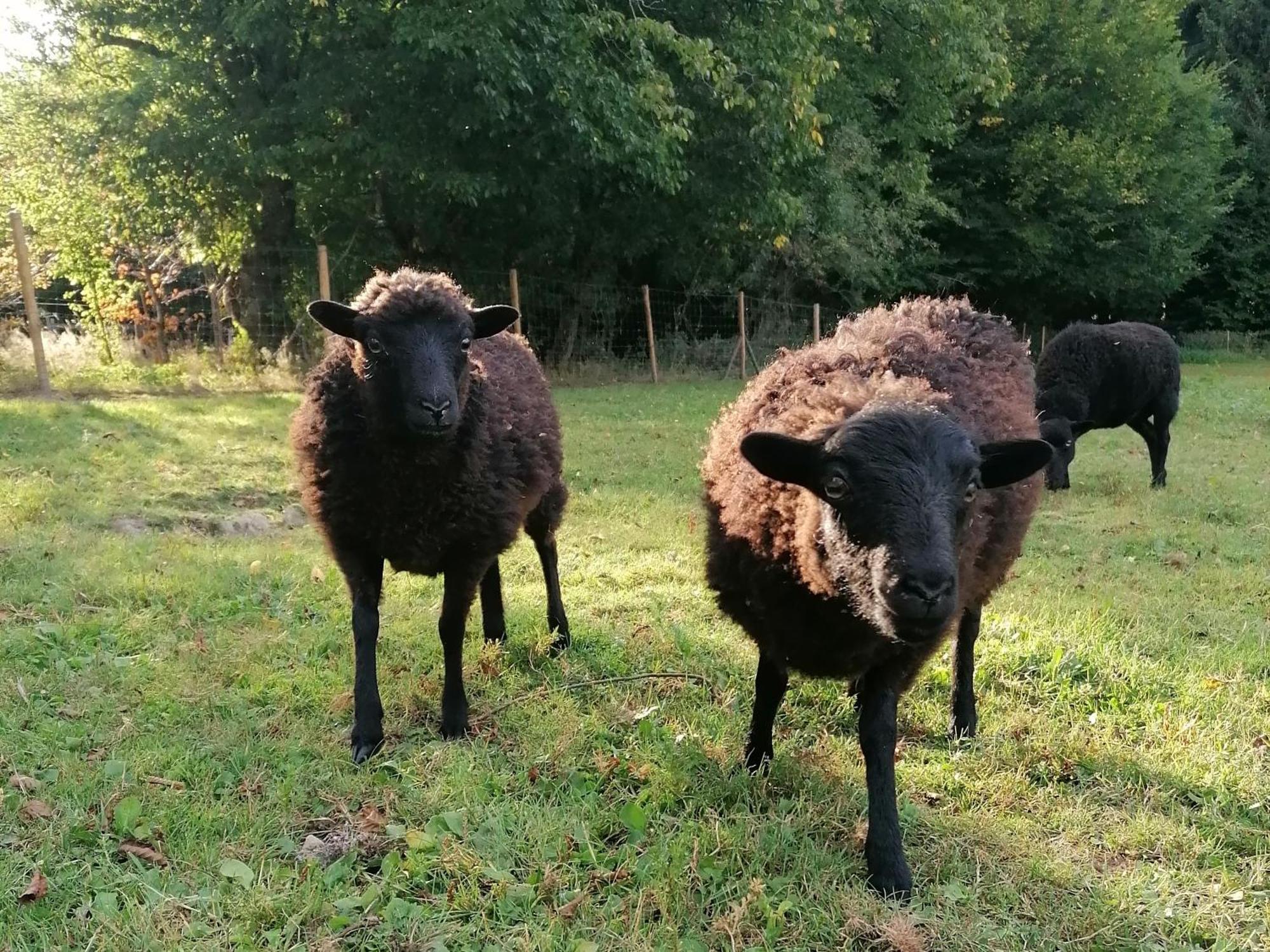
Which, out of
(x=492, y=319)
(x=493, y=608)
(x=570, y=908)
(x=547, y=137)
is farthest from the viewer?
(x=547, y=137)

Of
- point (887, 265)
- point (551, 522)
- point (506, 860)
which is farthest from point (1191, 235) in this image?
point (506, 860)

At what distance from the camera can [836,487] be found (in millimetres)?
2645

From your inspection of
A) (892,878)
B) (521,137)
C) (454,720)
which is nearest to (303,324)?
(521,137)

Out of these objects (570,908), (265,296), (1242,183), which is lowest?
(570,908)

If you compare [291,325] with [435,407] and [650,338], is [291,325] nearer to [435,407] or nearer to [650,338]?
[650,338]

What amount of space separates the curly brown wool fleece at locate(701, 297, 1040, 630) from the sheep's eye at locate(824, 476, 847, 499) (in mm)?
185

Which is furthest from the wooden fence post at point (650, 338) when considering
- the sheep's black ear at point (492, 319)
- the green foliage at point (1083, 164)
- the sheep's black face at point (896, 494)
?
the sheep's black face at point (896, 494)

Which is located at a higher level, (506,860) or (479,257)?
(479,257)

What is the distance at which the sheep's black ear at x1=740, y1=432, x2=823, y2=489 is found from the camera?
106 inches

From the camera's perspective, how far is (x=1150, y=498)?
8359mm

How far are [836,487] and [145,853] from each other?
7.72 ft

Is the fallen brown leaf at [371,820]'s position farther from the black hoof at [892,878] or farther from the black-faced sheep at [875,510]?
the black hoof at [892,878]

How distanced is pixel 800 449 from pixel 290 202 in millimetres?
16966

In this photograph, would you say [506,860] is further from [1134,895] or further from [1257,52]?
[1257,52]
